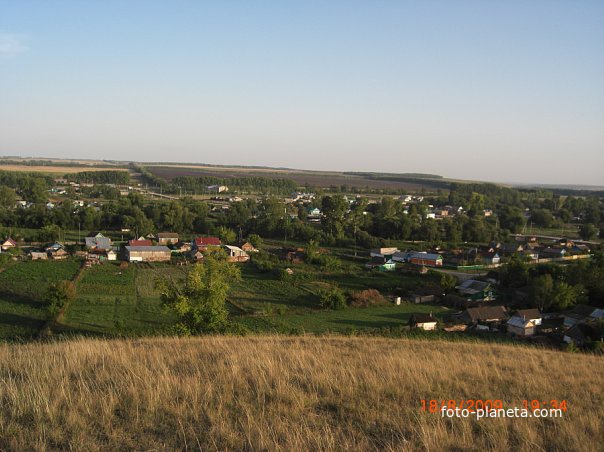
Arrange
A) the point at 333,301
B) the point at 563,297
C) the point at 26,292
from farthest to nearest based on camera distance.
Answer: the point at 563,297 → the point at 333,301 → the point at 26,292

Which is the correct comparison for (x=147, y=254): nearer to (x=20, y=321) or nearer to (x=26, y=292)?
(x=26, y=292)

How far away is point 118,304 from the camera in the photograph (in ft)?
72.2

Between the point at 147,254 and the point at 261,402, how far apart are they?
32544 millimetres

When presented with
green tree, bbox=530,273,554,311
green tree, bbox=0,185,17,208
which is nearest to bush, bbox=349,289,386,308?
green tree, bbox=530,273,554,311

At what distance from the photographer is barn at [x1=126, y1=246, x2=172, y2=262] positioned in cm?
3422

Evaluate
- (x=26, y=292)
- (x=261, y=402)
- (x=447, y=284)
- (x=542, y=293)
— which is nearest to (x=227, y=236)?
(x=26, y=292)

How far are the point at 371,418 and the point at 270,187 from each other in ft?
342

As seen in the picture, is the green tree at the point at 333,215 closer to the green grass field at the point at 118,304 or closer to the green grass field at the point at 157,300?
the green grass field at the point at 157,300

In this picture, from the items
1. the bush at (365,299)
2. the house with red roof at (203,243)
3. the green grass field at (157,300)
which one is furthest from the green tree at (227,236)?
the bush at (365,299)

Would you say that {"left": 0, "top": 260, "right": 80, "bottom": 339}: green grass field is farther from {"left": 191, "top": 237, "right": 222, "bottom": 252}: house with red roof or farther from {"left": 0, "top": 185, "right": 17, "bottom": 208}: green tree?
{"left": 0, "top": 185, "right": 17, "bottom": 208}: green tree

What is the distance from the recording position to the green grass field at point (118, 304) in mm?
18080

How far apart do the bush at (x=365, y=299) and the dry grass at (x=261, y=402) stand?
18.4m

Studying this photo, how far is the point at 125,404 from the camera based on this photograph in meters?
3.95

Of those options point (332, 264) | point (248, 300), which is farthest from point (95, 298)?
point (332, 264)
